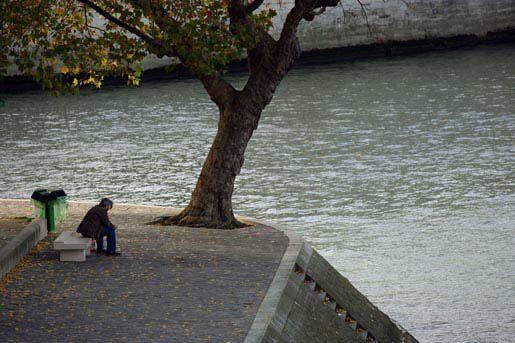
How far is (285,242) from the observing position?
18203 mm

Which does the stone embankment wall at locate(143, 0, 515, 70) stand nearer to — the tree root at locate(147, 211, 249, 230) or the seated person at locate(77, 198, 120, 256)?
the tree root at locate(147, 211, 249, 230)

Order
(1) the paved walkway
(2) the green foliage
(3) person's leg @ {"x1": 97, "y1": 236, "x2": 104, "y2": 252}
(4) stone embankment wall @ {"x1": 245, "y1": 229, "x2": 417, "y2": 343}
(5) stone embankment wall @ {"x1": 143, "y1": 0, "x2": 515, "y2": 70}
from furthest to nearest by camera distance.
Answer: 1. (5) stone embankment wall @ {"x1": 143, "y1": 0, "x2": 515, "y2": 70}
2. (2) the green foliage
3. (3) person's leg @ {"x1": 97, "y1": 236, "x2": 104, "y2": 252}
4. (4) stone embankment wall @ {"x1": 245, "y1": 229, "x2": 417, "y2": 343}
5. (1) the paved walkway

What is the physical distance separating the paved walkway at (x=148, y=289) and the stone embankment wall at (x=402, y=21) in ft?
127

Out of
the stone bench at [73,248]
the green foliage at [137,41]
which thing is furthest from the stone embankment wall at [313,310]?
the green foliage at [137,41]

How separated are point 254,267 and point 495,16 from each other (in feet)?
147

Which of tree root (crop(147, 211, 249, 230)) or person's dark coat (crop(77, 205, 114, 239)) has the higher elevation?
person's dark coat (crop(77, 205, 114, 239))

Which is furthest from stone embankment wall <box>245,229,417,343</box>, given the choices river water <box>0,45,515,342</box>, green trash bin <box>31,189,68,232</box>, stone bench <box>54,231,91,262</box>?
green trash bin <box>31,189,68,232</box>

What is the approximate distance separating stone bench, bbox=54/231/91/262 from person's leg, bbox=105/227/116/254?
13.4 inches

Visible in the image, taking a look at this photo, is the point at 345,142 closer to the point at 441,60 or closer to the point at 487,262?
the point at 487,262

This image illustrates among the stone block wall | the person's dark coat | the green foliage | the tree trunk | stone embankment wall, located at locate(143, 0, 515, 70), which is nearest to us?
the stone block wall

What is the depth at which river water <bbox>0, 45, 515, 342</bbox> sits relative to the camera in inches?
846

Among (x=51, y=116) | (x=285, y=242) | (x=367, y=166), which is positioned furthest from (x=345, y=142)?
(x=285, y=242)

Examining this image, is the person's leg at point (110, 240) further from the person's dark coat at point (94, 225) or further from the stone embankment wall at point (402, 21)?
the stone embankment wall at point (402, 21)

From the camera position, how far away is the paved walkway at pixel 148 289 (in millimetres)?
13320
